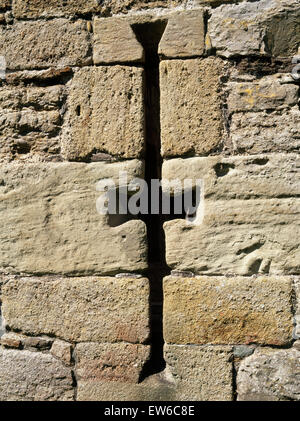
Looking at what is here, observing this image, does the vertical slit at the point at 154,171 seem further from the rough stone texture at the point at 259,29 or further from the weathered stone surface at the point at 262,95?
the weathered stone surface at the point at 262,95

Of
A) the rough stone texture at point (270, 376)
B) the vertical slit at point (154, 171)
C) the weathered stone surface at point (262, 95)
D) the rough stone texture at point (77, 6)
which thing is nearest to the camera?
the rough stone texture at point (270, 376)

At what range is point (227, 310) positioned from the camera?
7.61 feet

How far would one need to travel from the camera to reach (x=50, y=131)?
2535 millimetres

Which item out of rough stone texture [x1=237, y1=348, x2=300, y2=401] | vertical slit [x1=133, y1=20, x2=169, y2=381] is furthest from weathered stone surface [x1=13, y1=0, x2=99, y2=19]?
rough stone texture [x1=237, y1=348, x2=300, y2=401]

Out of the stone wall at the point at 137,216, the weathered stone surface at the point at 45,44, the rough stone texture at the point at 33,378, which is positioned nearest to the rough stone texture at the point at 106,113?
the stone wall at the point at 137,216

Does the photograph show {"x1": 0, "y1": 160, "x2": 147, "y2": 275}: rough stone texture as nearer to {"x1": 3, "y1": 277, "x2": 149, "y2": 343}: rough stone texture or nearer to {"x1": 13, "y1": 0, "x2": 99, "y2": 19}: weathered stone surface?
{"x1": 3, "y1": 277, "x2": 149, "y2": 343}: rough stone texture

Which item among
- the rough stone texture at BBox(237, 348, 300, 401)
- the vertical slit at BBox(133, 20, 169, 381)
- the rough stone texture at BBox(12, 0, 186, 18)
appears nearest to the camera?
the rough stone texture at BBox(237, 348, 300, 401)

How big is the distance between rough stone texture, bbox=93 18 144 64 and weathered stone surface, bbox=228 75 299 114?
55cm

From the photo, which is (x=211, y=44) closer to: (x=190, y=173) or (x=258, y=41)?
(x=258, y=41)

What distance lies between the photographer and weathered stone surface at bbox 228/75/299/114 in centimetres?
236

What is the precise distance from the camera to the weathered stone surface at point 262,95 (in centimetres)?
236

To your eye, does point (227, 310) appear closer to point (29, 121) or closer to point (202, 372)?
point (202, 372)

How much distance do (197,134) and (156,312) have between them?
111cm

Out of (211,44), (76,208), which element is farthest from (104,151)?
(211,44)
